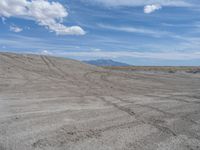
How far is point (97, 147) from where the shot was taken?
21.6ft

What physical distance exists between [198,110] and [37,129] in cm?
743

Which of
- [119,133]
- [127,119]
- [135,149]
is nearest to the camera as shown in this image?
[135,149]

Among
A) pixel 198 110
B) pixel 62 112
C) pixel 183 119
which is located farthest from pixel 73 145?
pixel 198 110

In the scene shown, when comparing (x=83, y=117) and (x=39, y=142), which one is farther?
(x=83, y=117)

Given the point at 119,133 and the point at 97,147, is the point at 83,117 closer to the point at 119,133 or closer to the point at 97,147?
the point at 119,133

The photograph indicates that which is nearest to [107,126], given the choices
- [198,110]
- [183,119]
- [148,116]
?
[148,116]

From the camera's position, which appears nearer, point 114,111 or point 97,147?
point 97,147

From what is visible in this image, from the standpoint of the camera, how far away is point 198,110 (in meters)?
11.4

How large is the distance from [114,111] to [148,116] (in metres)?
1.56

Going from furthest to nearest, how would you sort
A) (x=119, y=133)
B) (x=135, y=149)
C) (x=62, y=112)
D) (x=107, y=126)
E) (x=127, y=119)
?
1. (x=62, y=112)
2. (x=127, y=119)
3. (x=107, y=126)
4. (x=119, y=133)
5. (x=135, y=149)

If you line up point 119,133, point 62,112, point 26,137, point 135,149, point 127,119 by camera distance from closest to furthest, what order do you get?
point 135,149 < point 26,137 < point 119,133 < point 127,119 < point 62,112

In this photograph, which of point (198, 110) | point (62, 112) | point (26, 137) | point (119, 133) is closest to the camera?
point (26, 137)

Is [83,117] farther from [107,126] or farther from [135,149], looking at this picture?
[135,149]

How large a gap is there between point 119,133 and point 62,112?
11.3 ft
